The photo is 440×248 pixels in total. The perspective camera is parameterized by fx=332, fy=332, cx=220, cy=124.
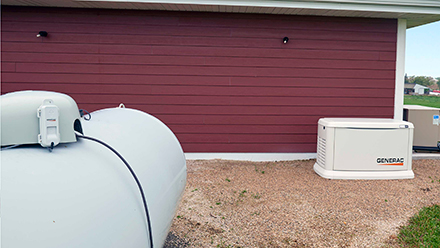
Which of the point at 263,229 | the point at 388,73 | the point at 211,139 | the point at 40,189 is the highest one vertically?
the point at 388,73

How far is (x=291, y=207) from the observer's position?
394 cm

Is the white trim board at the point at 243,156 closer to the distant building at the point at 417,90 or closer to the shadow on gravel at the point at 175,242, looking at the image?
the shadow on gravel at the point at 175,242

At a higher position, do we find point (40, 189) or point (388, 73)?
point (388, 73)

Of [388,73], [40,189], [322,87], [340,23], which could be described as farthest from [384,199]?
[40,189]

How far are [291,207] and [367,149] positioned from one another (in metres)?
1.83

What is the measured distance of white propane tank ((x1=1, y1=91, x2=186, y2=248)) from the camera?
1019mm

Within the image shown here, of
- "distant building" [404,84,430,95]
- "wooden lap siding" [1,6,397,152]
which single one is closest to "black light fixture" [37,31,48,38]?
"wooden lap siding" [1,6,397,152]

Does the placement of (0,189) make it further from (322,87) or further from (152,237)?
(322,87)

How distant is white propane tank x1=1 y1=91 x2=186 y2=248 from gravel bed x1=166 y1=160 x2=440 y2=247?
154 centimetres

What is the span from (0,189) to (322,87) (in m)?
5.82

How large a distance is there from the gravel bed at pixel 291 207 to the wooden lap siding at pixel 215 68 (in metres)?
0.96

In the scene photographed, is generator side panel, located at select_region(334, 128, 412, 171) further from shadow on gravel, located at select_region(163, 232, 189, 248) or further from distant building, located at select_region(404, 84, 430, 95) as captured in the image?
distant building, located at select_region(404, 84, 430, 95)

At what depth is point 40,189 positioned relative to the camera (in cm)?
109

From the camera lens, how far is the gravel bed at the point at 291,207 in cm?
316
